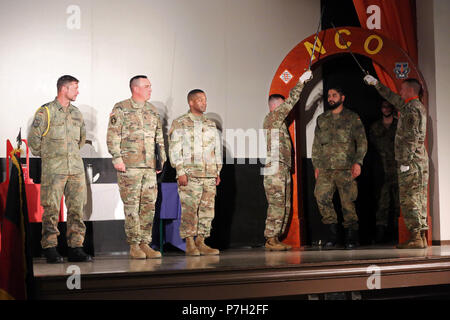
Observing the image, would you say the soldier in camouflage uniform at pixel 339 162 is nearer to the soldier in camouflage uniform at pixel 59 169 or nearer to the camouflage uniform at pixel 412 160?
the camouflage uniform at pixel 412 160

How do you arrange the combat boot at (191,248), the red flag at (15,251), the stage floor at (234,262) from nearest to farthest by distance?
the red flag at (15,251) < the stage floor at (234,262) < the combat boot at (191,248)

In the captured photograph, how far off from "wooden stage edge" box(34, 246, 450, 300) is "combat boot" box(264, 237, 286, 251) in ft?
2.94

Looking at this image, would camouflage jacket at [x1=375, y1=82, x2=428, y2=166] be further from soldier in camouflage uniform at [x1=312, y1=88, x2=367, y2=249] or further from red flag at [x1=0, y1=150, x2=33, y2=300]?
red flag at [x1=0, y1=150, x2=33, y2=300]

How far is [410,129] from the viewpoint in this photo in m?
6.23

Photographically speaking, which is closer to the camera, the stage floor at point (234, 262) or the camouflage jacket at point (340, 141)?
the stage floor at point (234, 262)

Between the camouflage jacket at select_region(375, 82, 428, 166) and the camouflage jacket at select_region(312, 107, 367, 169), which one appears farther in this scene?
the camouflage jacket at select_region(312, 107, 367, 169)

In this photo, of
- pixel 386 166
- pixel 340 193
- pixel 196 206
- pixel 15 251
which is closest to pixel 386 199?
pixel 386 166

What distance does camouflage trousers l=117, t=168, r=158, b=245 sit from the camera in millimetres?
5582

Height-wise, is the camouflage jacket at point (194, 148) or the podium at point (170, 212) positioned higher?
the camouflage jacket at point (194, 148)

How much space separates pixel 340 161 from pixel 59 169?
307 centimetres

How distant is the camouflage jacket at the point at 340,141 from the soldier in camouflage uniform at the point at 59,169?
2774mm

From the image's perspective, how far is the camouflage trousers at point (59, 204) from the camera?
5273 millimetres

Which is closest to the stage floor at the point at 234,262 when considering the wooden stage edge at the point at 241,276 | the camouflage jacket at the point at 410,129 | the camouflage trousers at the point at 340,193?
the wooden stage edge at the point at 241,276

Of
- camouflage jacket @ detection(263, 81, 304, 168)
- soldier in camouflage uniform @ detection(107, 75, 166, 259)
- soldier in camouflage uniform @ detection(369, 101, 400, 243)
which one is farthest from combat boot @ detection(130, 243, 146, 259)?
soldier in camouflage uniform @ detection(369, 101, 400, 243)
